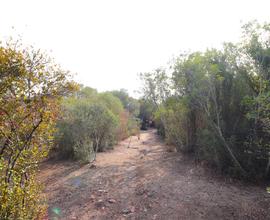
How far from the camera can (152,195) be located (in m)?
4.09

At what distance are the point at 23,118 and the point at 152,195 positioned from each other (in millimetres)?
3451

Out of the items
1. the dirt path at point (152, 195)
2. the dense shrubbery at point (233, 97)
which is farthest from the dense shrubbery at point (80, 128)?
the dense shrubbery at point (233, 97)

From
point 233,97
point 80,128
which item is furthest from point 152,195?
point 80,128

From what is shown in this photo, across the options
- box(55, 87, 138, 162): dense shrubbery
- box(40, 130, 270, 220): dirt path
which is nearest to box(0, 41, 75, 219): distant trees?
box(40, 130, 270, 220): dirt path

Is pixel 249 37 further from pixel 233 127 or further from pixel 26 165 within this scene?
pixel 26 165

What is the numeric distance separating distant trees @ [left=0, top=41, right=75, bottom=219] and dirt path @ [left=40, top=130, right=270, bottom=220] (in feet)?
5.57

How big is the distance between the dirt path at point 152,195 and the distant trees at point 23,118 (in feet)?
5.57

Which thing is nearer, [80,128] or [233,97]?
[233,97]

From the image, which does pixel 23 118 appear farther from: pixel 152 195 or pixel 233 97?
pixel 233 97

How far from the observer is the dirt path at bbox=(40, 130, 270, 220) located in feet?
10.9

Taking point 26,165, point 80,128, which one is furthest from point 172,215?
point 80,128

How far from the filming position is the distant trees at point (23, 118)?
2.03 m

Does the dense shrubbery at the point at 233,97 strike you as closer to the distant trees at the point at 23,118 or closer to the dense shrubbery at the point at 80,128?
the distant trees at the point at 23,118

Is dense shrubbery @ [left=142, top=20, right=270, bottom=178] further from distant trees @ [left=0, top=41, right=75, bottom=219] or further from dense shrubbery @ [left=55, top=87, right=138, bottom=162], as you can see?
dense shrubbery @ [left=55, top=87, right=138, bottom=162]
